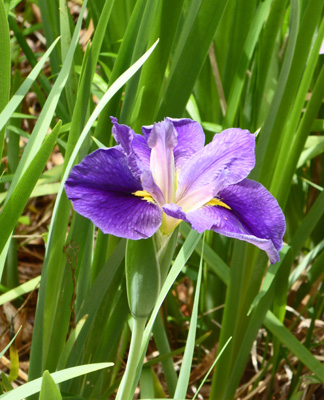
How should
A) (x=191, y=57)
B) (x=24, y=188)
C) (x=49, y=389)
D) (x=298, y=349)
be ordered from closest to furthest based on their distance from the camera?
1. (x=49, y=389)
2. (x=24, y=188)
3. (x=191, y=57)
4. (x=298, y=349)

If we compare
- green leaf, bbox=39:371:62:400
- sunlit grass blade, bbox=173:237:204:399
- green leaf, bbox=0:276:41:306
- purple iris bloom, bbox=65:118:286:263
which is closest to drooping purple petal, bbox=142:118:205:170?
purple iris bloom, bbox=65:118:286:263

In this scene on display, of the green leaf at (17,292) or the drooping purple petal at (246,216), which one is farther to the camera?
the green leaf at (17,292)

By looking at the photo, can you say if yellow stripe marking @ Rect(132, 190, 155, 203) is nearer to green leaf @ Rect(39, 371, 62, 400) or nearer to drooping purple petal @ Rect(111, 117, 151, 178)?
drooping purple petal @ Rect(111, 117, 151, 178)

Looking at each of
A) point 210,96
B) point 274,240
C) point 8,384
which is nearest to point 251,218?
point 274,240

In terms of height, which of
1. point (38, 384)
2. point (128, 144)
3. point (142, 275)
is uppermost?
point (128, 144)

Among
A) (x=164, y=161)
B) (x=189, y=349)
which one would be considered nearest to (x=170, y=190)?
(x=164, y=161)

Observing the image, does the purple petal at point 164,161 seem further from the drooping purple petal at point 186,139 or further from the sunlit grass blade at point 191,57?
the sunlit grass blade at point 191,57

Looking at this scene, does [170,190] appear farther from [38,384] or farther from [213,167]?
[38,384]

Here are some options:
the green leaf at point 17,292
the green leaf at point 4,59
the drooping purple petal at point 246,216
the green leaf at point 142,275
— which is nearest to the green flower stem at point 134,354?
the green leaf at point 142,275
